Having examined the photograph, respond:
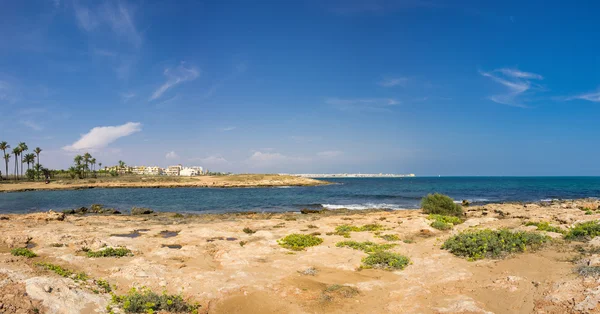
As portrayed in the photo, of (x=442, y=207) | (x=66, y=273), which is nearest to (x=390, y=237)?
(x=442, y=207)

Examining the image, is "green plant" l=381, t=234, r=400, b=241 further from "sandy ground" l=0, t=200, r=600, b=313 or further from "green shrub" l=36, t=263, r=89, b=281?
"green shrub" l=36, t=263, r=89, b=281

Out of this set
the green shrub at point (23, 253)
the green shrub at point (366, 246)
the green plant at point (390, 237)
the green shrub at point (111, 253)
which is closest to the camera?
the green shrub at point (23, 253)

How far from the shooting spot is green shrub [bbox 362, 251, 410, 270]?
45.3ft

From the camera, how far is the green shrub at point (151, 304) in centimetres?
883

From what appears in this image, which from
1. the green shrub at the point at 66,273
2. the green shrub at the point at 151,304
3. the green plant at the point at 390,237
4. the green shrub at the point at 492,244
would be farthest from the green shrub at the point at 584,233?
the green shrub at the point at 66,273

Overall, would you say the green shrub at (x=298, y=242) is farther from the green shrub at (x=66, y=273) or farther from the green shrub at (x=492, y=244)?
the green shrub at (x=66, y=273)

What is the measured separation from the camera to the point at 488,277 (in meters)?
11.5

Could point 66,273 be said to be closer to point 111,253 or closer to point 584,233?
point 111,253

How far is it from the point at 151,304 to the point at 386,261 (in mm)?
9855

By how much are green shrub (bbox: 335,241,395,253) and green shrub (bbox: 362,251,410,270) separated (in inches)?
71.3

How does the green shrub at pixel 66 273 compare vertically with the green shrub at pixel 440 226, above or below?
above

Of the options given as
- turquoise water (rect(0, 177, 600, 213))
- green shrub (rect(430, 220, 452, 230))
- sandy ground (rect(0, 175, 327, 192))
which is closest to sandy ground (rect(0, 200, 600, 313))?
green shrub (rect(430, 220, 452, 230))

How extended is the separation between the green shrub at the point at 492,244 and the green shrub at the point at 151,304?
1192cm

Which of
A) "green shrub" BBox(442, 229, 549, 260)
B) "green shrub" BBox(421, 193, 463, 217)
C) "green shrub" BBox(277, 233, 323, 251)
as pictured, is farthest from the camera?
"green shrub" BBox(421, 193, 463, 217)
